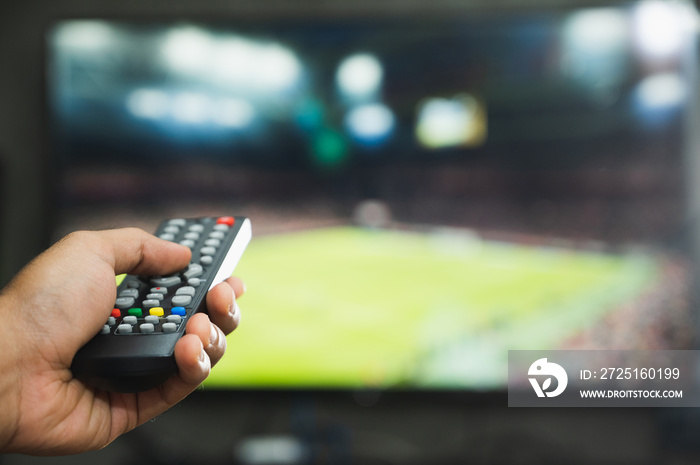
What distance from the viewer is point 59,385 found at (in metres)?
0.55

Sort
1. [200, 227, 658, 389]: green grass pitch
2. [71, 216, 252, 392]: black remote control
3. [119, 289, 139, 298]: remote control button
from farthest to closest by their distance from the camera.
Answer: [200, 227, 658, 389]: green grass pitch < [119, 289, 139, 298]: remote control button < [71, 216, 252, 392]: black remote control

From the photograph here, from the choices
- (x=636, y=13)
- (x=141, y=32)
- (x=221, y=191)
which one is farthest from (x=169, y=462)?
(x=636, y=13)

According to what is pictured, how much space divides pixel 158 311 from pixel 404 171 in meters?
0.86

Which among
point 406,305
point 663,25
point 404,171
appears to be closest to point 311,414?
point 406,305

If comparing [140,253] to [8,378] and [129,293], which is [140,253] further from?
[8,378]

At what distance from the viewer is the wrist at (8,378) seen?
0.52 meters

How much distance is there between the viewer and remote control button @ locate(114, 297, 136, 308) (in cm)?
59

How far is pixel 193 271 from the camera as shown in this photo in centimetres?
63

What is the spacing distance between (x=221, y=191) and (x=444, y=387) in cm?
76

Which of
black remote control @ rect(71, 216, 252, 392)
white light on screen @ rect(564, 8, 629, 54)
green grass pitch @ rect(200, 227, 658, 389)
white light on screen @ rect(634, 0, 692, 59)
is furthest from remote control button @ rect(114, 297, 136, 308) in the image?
white light on screen @ rect(634, 0, 692, 59)

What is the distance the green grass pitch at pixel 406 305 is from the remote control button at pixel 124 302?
0.68 metres

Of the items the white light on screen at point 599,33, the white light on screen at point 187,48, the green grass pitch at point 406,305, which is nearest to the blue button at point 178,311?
the green grass pitch at point 406,305

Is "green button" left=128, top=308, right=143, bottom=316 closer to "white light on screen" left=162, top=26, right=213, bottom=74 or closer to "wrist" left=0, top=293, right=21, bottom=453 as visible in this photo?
"wrist" left=0, top=293, right=21, bottom=453

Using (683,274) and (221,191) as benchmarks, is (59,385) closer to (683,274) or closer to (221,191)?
(221,191)
